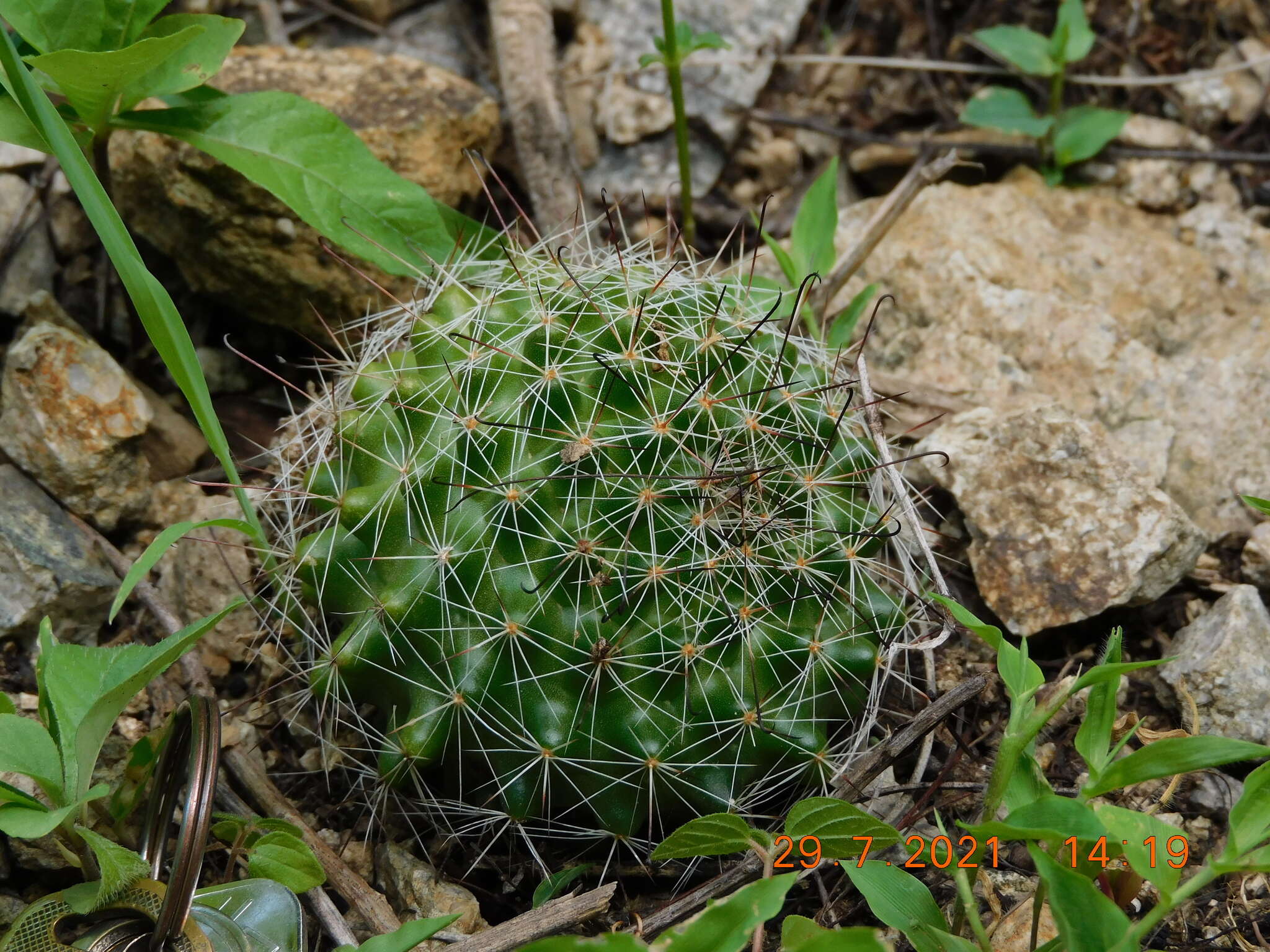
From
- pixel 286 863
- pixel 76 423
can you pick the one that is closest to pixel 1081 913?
pixel 286 863

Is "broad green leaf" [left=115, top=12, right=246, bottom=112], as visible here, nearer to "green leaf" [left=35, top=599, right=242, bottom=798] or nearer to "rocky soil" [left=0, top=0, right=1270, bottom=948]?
"rocky soil" [left=0, top=0, right=1270, bottom=948]

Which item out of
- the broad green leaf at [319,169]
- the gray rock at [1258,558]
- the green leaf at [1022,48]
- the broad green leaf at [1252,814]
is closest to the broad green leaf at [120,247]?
the broad green leaf at [319,169]

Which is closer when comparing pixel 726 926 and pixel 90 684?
pixel 726 926

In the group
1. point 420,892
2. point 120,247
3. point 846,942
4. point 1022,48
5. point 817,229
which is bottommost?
point 420,892

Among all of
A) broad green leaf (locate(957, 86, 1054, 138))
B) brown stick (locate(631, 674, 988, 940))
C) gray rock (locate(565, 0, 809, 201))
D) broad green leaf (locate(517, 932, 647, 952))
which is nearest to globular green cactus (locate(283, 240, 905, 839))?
brown stick (locate(631, 674, 988, 940))

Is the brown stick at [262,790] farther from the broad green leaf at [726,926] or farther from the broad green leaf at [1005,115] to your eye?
the broad green leaf at [1005,115]

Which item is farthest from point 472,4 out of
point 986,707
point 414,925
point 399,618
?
point 414,925

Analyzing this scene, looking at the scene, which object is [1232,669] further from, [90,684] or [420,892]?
[90,684]

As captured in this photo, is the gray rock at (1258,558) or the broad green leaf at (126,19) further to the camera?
the gray rock at (1258,558)
